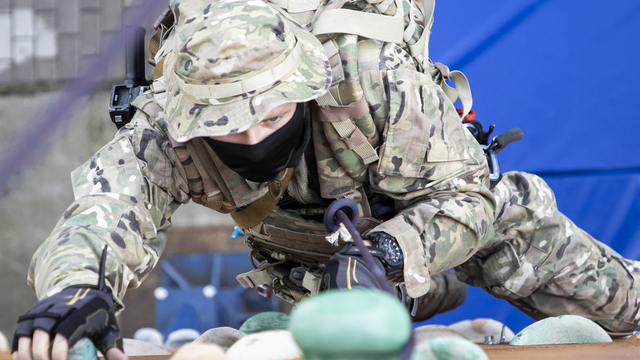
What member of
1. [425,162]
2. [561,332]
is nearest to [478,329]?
[561,332]

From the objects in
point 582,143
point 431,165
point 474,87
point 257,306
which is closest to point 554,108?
point 582,143

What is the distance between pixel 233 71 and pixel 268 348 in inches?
18.1

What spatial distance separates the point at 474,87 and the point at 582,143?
0.46m

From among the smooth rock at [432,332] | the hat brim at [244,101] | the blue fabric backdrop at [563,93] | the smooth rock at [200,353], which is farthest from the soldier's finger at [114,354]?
the blue fabric backdrop at [563,93]

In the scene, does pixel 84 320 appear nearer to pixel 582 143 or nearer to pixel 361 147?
pixel 361 147

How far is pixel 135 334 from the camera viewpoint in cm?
250

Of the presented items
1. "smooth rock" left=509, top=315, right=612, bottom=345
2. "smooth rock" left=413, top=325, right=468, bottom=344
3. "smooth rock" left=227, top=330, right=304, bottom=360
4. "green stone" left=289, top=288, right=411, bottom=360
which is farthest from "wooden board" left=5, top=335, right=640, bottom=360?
"smooth rock" left=413, top=325, right=468, bottom=344

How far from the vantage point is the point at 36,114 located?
8.50 ft

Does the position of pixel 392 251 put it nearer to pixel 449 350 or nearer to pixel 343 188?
pixel 343 188

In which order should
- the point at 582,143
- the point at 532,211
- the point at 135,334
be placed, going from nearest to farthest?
the point at 532,211
the point at 582,143
the point at 135,334

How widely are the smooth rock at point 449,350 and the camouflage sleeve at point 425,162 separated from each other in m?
0.53

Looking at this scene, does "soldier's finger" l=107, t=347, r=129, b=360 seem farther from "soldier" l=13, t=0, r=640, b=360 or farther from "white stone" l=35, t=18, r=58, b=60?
"white stone" l=35, t=18, r=58, b=60

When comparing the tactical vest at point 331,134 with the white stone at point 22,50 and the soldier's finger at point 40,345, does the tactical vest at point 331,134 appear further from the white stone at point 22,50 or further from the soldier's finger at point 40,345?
the white stone at point 22,50

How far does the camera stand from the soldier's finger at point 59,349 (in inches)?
28.6
